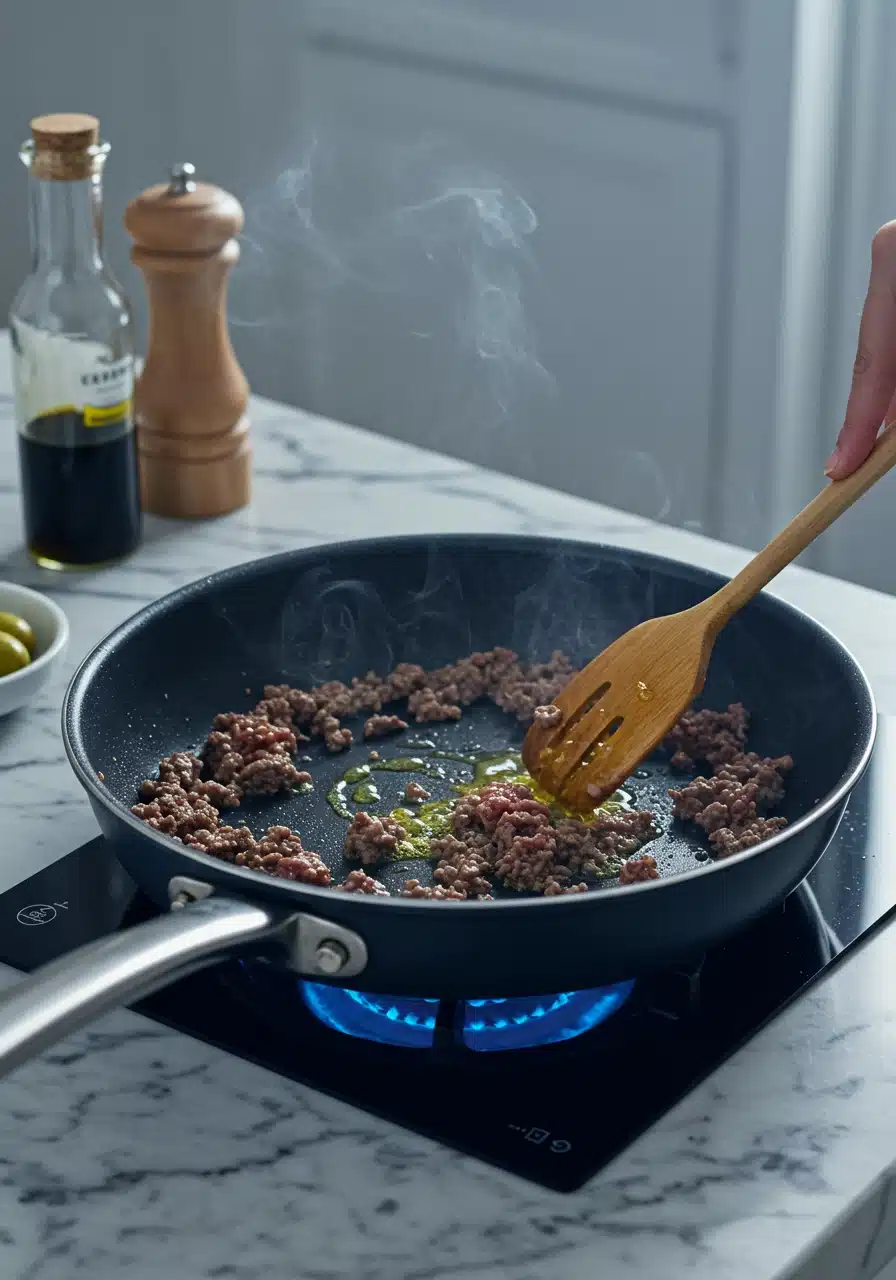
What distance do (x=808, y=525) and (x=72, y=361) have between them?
643mm

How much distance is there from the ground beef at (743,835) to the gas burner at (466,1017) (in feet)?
0.42

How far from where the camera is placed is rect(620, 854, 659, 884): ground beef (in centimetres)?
98

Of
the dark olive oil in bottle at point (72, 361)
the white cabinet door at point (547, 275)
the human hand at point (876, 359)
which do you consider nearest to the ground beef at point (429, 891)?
the human hand at point (876, 359)

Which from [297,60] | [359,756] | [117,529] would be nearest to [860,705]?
[359,756]

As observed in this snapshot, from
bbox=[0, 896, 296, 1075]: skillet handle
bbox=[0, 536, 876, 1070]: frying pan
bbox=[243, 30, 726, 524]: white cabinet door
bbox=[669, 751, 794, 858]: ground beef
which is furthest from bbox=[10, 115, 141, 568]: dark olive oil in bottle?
bbox=[243, 30, 726, 524]: white cabinet door

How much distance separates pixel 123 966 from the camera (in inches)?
28.2

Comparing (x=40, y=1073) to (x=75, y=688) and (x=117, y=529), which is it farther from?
(x=117, y=529)

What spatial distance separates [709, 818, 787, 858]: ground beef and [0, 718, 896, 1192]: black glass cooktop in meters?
0.04

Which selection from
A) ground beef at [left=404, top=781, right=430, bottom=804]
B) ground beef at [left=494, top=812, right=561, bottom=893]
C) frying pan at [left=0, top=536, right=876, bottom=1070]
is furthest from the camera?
ground beef at [left=404, top=781, right=430, bottom=804]

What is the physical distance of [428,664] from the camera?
130 centimetres

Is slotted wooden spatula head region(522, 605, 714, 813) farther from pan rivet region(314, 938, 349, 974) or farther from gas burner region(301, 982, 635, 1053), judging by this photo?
pan rivet region(314, 938, 349, 974)

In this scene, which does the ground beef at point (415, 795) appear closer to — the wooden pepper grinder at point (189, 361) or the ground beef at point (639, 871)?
the ground beef at point (639, 871)

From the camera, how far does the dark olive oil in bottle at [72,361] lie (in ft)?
4.48

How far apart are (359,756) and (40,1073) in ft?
1.19
